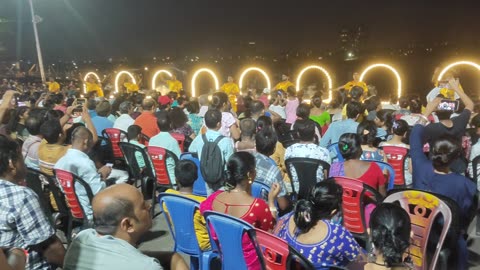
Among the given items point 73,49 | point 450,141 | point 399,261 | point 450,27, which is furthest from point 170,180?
point 73,49

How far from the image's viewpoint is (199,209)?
3512 mm

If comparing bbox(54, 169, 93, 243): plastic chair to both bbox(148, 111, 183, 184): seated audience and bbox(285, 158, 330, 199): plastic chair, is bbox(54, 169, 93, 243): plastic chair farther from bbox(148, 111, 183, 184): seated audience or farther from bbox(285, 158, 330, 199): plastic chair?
bbox(285, 158, 330, 199): plastic chair

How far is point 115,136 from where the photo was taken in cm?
730

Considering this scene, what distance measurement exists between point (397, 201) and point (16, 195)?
9.03 ft

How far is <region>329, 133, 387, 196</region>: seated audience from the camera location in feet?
13.4

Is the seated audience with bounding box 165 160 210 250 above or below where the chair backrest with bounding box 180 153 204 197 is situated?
above

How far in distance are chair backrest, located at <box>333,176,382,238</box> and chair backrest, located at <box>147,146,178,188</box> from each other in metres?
2.51

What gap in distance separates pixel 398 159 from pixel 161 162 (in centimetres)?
308

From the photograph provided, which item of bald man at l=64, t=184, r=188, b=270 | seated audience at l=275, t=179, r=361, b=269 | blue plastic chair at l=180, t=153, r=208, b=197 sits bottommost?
blue plastic chair at l=180, t=153, r=208, b=197

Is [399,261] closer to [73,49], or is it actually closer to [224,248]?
[224,248]

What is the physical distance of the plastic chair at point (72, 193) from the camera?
4.35m

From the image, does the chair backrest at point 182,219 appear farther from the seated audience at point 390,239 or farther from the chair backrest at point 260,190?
the seated audience at point 390,239

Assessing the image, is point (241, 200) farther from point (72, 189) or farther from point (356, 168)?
point (72, 189)

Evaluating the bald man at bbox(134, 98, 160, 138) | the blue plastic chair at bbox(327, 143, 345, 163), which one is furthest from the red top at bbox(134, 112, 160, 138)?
the blue plastic chair at bbox(327, 143, 345, 163)
